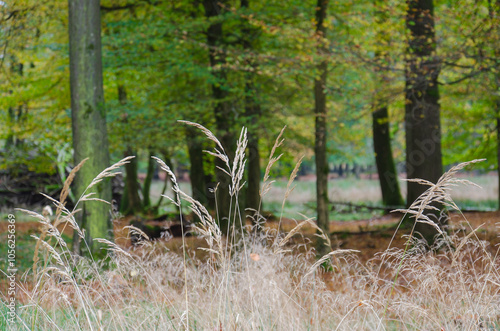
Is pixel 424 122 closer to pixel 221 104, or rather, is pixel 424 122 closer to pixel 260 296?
pixel 221 104

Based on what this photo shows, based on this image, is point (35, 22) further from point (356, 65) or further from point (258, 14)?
point (356, 65)

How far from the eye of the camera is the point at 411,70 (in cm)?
800

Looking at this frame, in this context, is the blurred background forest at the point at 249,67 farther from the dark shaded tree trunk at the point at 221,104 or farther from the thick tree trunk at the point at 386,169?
the thick tree trunk at the point at 386,169

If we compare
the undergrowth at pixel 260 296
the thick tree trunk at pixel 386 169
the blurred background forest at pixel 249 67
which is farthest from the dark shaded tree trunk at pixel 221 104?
the thick tree trunk at pixel 386 169

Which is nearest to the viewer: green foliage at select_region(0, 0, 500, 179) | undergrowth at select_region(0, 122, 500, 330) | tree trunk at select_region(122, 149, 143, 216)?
undergrowth at select_region(0, 122, 500, 330)

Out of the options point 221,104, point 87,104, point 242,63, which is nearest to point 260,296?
point 87,104

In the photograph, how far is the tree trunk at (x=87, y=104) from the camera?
6.79 m

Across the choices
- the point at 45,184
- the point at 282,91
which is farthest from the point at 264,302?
the point at 45,184

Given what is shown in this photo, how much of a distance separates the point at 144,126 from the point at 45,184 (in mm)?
8764

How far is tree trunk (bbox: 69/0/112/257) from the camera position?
22.3ft

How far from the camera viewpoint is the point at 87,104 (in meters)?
6.83

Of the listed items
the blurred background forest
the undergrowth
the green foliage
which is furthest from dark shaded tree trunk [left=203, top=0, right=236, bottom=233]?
the undergrowth

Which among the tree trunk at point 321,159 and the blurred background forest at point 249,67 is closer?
the blurred background forest at point 249,67

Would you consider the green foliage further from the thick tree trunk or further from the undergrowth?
the undergrowth
